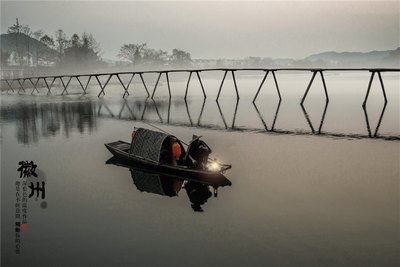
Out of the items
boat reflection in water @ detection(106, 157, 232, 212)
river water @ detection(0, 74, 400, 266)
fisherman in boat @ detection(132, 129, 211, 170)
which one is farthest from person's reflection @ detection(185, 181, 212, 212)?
fisherman in boat @ detection(132, 129, 211, 170)

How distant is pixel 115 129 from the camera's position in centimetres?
2866

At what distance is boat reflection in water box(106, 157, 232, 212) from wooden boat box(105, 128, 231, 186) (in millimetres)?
96

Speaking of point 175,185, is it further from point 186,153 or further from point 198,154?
point 198,154

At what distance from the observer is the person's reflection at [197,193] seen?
13414 mm

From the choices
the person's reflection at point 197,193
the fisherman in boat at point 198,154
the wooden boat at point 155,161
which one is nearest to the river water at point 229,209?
the person's reflection at point 197,193

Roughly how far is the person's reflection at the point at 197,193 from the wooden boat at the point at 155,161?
0.24 meters

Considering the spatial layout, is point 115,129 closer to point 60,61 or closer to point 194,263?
point 194,263

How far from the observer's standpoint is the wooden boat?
49.5ft

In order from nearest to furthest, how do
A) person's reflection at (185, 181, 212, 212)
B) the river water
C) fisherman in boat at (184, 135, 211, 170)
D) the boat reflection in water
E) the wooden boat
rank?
the river water, person's reflection at (185, 181, 212, 212), the boat reflection in water, the wooden boat, fisherman in boat at (184, 135, 211, 170)

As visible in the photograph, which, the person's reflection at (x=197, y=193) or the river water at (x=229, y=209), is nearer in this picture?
the river water at (x=229, y=209)

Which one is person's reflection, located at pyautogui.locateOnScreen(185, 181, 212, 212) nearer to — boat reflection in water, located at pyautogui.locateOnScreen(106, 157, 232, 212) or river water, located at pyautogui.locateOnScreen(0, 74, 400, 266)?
boat reflection in water, located at pyautogui.locateOnScreen(106, 157, 232, 212)

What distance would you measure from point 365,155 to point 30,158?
1662 centimetres

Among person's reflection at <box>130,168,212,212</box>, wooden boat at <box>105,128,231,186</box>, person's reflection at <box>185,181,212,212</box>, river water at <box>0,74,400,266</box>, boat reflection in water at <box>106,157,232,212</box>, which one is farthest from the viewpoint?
wooden boat at <box>105,128,231,186</box>

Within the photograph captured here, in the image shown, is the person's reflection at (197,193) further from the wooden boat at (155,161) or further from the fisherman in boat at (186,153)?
the fisherman in boat at (186,153)
